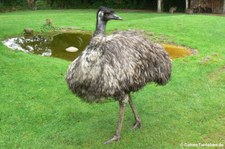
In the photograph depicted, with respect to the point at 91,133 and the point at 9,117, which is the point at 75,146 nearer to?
the point at 91,133

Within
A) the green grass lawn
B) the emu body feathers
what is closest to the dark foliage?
the green grass lawn

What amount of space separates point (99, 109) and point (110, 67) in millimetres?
1883

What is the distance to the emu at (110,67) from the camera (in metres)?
5.44

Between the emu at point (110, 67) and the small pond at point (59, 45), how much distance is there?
17.3 feet

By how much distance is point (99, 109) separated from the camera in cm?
721

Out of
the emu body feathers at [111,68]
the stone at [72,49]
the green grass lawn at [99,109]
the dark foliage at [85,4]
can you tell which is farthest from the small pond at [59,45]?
the dark foliage at [85,4]

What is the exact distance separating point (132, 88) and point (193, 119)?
1.68 m

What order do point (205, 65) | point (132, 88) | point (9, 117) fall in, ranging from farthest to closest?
point (205, 65), point (9, 117), point (132, 88)

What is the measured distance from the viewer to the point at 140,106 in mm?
7375

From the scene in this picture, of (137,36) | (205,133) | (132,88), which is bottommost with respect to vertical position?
(205,133)

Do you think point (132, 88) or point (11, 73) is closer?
point (132, 88)

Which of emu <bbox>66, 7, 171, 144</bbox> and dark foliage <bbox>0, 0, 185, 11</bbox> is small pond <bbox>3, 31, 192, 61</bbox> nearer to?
emu <bbox>66, 7, 171, 144</bbox>

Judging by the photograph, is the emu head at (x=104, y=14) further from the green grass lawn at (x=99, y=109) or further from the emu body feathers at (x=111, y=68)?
the green grass lawn at (x=99, y=109)

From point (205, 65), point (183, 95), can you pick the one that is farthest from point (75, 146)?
point (205, 65)
